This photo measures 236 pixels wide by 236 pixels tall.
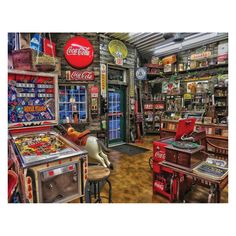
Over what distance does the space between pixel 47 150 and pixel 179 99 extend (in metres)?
5.68

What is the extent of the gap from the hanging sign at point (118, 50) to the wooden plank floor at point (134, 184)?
2848mm

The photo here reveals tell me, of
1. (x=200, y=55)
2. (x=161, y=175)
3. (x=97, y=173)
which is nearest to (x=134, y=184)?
(x=161, y=175)

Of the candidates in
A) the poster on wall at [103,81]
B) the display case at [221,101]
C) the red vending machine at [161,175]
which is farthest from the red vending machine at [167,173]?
the display case at [221,101]

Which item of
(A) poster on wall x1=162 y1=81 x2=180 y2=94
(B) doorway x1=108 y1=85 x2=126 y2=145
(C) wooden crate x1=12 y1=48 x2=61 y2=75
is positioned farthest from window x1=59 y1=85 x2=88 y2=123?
(A) poster on wall x1=162 y1=81 x2=180 y2=94

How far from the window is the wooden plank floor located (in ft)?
4.57

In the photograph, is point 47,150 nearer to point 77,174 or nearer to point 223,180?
point 77,174

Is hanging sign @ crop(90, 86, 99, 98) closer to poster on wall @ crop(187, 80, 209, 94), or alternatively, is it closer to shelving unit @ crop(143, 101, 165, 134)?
shelving unit @ crop(143, 101, 165, 134)

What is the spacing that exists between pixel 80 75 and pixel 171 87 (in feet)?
14.4

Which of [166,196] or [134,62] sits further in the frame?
[134,62]

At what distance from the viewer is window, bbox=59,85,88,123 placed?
11.6ft

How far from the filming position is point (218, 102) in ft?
17.9
